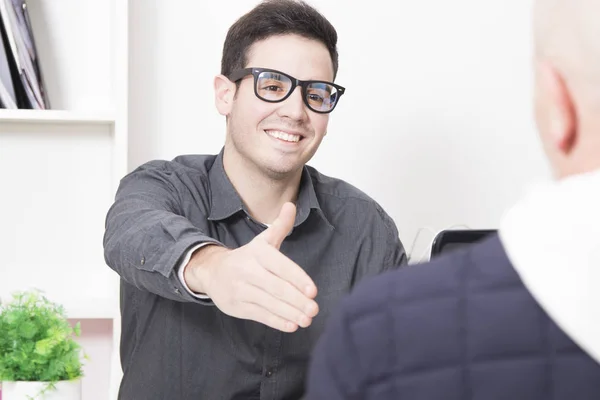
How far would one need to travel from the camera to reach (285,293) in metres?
1.02

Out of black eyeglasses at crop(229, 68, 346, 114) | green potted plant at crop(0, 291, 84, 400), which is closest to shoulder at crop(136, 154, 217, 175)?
black eyeglasses at crop(229, 68, 346, 114)

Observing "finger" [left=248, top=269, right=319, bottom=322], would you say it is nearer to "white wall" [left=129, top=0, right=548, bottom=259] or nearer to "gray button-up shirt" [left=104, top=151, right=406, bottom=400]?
"gray button-up shirt" [left=104, top=151, right=406, bottom=400]

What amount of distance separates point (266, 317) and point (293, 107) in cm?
86

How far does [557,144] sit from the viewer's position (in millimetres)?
627

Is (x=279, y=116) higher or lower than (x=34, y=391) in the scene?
higher

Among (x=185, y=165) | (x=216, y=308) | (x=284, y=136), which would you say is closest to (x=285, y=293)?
(x=216, y=308)

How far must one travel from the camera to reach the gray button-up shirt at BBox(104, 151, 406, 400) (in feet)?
5.64

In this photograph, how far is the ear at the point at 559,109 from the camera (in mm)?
614

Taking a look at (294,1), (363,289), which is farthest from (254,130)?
(363,289)

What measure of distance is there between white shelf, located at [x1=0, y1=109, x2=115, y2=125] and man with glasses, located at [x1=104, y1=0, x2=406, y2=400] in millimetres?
278

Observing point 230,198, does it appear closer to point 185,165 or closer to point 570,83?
point 185,165

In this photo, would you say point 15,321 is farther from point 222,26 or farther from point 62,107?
point 222,26

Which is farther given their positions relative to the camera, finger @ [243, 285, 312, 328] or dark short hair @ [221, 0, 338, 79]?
dark short hair @ [221, 0, 338, 79]

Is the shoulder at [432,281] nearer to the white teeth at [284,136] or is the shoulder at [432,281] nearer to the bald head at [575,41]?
the bald head at [575,41]
